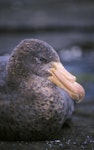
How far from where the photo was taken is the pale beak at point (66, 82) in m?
Answer: 3.67

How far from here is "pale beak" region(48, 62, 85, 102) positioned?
145 inches

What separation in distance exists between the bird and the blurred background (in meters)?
3.45

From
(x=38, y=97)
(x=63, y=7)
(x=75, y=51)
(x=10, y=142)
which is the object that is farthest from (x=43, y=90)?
(x=63, y=7)

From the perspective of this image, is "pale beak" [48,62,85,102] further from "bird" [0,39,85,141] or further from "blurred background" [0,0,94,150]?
"blurred background" [0,0,94,150]

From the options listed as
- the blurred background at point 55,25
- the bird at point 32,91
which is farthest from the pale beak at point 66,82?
the blurred background at point 55,25

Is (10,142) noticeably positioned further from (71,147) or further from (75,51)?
(75,51)

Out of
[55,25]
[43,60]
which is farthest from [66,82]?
[55,25]

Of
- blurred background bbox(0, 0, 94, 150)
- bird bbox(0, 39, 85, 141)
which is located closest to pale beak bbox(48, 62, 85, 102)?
bird bbox(0, 39, 85, 141)

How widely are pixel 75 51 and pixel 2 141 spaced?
4.41 m

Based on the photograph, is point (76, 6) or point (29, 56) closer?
point (29, 56)

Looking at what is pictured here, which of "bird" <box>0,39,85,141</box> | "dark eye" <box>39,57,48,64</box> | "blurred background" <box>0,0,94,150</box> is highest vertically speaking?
"blurred background" <box>0,0,94,150</box>

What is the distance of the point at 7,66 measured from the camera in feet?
12.4

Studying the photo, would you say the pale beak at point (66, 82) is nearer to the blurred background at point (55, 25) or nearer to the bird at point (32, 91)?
the bird at point (32, 91)

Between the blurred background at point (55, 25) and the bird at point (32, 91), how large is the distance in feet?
11.3
